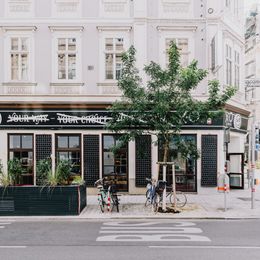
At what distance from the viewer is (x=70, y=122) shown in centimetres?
2086

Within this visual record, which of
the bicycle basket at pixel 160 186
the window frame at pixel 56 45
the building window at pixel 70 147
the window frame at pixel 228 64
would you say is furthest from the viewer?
the window frame at pixel 228 64

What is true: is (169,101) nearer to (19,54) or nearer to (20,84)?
(20,84)

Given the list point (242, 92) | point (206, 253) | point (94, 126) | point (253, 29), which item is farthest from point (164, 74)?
point (253, 29)

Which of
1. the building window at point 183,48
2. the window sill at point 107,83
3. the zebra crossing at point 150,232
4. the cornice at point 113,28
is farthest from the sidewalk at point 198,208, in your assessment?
the cornice at point 113,28

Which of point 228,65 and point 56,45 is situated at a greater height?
point 56,45

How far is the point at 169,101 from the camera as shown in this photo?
15.6 metres

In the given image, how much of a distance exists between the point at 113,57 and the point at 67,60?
7.00 ft

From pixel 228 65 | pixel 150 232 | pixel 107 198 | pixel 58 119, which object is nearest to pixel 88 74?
pixel 58 119

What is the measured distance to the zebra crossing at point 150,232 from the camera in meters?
10.8

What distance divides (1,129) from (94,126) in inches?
168

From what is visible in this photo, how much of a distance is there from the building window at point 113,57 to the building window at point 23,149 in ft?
15.3

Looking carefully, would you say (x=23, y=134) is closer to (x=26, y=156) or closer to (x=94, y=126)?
(x=26, y=156)

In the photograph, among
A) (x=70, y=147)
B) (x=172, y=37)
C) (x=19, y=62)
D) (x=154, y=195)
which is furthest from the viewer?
(x=19, y=62)

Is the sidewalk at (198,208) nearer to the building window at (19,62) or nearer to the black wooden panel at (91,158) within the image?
the black wooden panel at (91,158)
